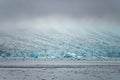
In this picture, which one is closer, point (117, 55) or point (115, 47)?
point (117, 55)

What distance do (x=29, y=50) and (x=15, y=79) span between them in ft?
218

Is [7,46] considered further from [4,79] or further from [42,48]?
[4,79]

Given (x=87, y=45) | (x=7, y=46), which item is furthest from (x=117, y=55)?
(x=7, y=46)

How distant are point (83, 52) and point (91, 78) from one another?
63.2 meters

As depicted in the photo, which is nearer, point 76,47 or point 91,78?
point 91,78

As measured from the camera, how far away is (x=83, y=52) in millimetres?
96375

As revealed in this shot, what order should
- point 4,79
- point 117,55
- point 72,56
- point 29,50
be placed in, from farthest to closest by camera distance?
point 29,50
point 72,56
point 117,55
point 4,79

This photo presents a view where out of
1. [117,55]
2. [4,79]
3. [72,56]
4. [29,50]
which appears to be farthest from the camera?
[29,50]

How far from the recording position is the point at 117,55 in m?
86.7

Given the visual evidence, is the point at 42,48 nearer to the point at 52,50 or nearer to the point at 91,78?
the point at 52,50

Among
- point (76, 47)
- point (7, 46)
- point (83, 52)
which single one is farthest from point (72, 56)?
point (7, 46)

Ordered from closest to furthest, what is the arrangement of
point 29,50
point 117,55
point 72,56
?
point 117,55 → point 72,56 → point 29,50

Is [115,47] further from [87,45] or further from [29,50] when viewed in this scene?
[29,50]

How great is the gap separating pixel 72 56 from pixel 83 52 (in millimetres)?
5424
